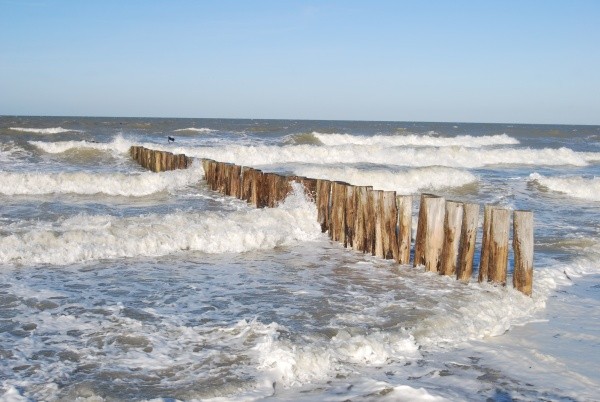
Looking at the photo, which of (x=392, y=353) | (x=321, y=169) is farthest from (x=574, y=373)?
(x=321, y=169)

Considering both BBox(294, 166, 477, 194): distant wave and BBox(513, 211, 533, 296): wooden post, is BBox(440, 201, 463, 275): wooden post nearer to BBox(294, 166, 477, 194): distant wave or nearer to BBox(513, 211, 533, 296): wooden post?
BBox(513, 211, 533, 296): wooden post

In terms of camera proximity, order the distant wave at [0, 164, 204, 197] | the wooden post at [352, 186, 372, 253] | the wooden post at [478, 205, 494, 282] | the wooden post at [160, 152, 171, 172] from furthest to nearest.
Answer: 1. the wooden post at [160, 152, 171, 172]
2. the distant wave at [0, 164, 204, 197]
3. the wooden post at [352, 186, 372, 253]
4. the wooden post at [478, 205, 494, 282]

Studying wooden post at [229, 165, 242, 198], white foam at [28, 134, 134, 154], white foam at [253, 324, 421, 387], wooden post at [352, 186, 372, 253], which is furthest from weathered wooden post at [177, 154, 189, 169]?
white foam at [253, 324, 421, 387]

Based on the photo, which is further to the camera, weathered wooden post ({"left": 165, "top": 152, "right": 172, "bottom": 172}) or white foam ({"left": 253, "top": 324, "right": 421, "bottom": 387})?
weathered wooden post ({"left": 165, "top": 152, "right": 172, "bottom": 172})

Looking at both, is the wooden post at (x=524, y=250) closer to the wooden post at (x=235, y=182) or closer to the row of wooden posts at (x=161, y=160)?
the wooden post at (x=235, y=182)

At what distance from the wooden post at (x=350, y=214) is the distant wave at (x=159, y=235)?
846mm

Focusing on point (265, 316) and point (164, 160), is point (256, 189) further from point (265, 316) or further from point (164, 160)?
point (265, 316)

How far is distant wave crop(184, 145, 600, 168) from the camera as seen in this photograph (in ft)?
92.1

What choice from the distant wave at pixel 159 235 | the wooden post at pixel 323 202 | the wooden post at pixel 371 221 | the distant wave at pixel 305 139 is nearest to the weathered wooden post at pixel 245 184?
the distant wave at pixel 159 235

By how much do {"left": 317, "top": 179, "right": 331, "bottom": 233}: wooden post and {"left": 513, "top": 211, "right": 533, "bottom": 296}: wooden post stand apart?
3.88 m

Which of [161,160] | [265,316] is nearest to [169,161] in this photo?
[161,160]

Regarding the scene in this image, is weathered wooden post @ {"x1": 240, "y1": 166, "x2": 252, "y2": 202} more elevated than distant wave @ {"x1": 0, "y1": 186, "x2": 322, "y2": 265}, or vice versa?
weathered wooden post @ {"x1": 240, "y1": 166, "x2": 252, "y2": 202}

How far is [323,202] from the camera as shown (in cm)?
1027

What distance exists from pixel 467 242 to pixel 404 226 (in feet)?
3.67
